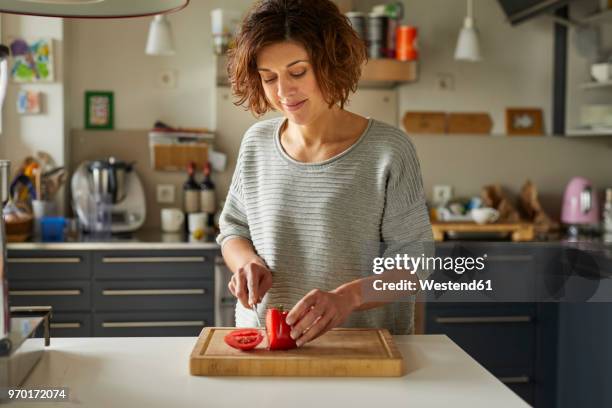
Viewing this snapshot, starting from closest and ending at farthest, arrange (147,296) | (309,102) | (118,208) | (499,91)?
(309,102)
(147,296)
(118,208)
(499,91)

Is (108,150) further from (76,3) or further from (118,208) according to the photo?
(76,3)

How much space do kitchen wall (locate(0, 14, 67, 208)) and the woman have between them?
6.98 ft

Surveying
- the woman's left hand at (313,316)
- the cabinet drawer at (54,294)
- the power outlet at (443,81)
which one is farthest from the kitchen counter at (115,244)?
the woman's left hand at (313,316)

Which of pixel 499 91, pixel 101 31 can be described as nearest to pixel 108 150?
pixel 101 31

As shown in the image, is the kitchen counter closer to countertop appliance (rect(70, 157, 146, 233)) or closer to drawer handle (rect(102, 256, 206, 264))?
drawer handle (rect(102, 256, 206, 264))

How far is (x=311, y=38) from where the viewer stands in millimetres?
1474

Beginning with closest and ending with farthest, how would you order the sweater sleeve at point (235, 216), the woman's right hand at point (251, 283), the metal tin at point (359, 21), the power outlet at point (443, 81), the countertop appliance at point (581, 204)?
1. the woman's right hand at point (251, 283)
2. the sweater sleeve at point (235, 216)
3. the metal tin at point (359, 21)
4. the countertop appliance at point (581, 204)
5. the power outlet at point (443, 81)

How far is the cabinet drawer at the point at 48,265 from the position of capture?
3109 millimetres

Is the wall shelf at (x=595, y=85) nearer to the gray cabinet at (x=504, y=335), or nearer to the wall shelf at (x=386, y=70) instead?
the wall shelf at (x=386, y=70)

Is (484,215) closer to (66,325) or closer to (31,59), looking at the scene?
(66,325)

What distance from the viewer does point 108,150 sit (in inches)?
145

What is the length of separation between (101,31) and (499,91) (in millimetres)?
2042

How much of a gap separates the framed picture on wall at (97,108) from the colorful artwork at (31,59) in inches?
10.2

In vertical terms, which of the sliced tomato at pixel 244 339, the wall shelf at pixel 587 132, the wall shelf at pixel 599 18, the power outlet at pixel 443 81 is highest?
the wall shelf at pixel 599 18
